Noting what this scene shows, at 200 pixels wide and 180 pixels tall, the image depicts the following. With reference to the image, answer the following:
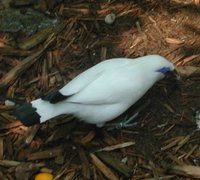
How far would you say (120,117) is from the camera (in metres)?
3.82

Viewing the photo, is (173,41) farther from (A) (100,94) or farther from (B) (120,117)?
(A) (100,94)

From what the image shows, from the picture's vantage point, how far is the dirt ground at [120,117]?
3533 millimetres

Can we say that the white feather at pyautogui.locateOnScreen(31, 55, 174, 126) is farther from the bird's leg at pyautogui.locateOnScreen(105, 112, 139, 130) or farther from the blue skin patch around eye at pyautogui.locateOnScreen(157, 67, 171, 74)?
the bird's leg at pyautogui.locateOnScreen(105, 112, 139, 130)

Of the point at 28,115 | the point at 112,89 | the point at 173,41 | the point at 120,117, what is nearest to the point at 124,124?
the point at 120,117

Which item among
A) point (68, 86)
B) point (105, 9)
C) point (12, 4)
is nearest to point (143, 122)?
point (68, 86)

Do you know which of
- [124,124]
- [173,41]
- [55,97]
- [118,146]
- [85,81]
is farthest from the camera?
[173,41]

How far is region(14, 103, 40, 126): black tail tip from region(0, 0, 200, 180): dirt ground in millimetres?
284

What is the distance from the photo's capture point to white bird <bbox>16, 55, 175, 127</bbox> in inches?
135

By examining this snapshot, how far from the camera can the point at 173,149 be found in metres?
3.59

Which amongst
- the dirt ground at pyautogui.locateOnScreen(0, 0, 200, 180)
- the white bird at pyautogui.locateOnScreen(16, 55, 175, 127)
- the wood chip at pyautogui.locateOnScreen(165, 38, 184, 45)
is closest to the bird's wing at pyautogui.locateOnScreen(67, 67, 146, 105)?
the white bird at pyautogui.locateOnScreen(16, 55, 175, 127)

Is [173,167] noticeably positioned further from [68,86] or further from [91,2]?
[91,2]

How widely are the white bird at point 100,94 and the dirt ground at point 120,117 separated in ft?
0.74

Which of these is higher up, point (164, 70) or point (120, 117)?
point (164, 70)

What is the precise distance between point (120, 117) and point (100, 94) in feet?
1.39
